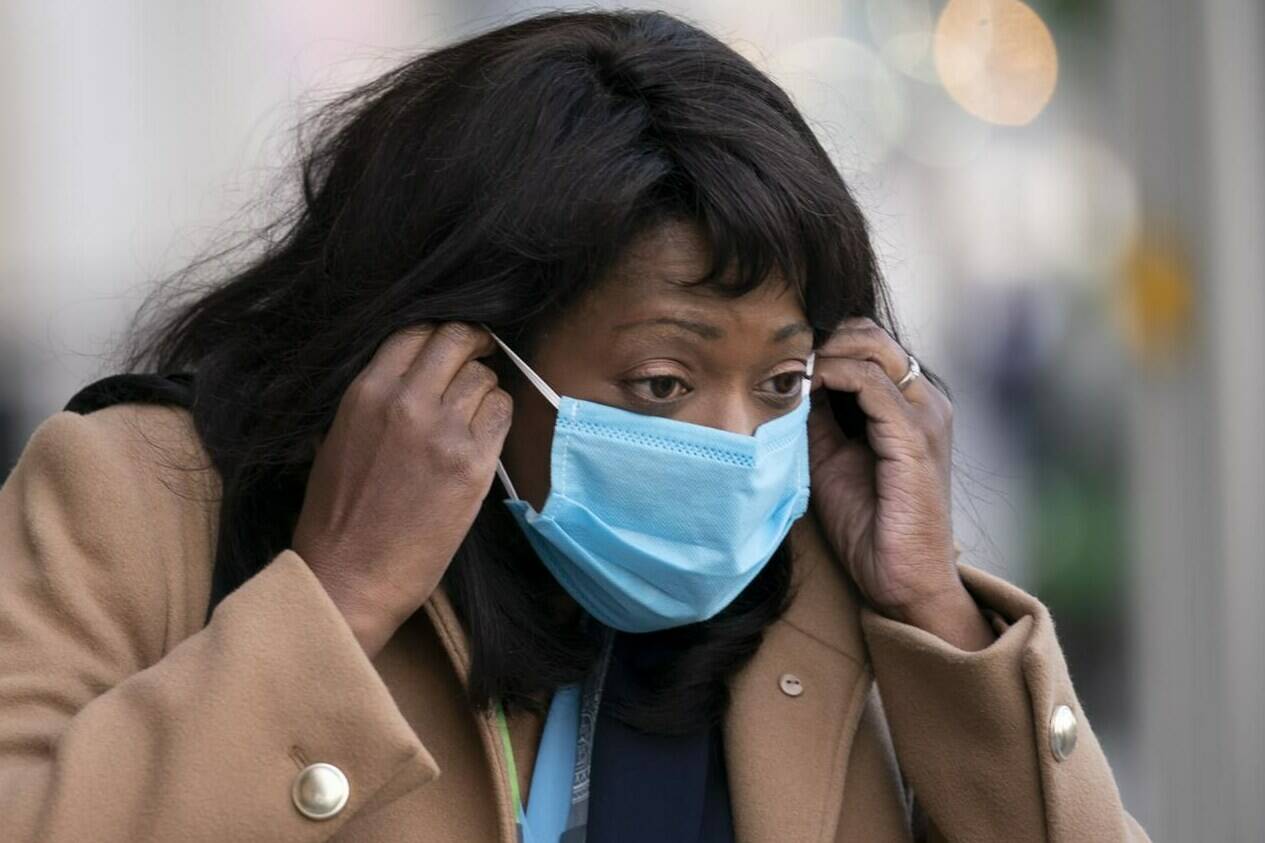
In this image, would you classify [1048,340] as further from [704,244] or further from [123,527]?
[123,527]

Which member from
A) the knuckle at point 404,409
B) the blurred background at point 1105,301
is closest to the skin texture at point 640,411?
the knuckle at point 404,409

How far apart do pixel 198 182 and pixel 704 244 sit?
2.75 meters

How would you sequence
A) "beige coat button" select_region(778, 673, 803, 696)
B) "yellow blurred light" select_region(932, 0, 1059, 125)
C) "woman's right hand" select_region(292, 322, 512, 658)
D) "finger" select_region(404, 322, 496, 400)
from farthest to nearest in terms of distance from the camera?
1. "yellow blurred light" select_region(932, 0, 1059, 125)
2. "beige coat button" select_region(778, 673, 803, 696)
3. "finger" select_region(404, 322, 496, 400)
4. "woman's right hand" select_region(292, 322, 512, 658)

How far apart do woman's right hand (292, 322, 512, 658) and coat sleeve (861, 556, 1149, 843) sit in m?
0.73

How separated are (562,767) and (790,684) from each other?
368 mm

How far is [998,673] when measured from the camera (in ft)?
7.91

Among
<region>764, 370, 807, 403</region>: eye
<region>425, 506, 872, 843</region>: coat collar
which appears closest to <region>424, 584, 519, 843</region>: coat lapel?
<region>425, 506, 872, 843</region>: coat collar

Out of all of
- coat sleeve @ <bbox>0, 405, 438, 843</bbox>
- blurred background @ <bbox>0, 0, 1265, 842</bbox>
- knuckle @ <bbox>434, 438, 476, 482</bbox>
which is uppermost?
knuckle @ <bbox>434, 438, 476, 482</bbox>

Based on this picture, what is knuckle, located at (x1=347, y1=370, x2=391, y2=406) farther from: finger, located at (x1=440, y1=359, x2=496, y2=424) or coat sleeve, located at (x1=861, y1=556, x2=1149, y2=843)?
coat sleeve, located at (x1=861, y1=556, x2=1149, y2=843)

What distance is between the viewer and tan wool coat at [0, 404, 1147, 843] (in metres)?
1.87

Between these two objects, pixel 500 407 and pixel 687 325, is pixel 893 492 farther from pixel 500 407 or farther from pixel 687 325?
pixel 500 407

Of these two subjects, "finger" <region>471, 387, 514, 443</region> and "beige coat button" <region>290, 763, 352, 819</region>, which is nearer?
"beige coat button" <region>290, 763, 352, 819</region>

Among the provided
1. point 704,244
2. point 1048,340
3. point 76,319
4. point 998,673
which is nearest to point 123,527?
point 704,244

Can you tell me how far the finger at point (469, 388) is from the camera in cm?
216
